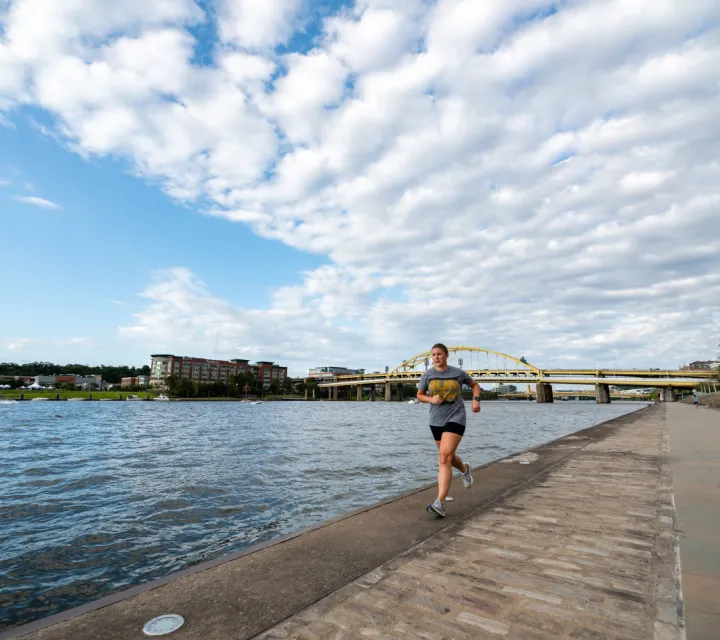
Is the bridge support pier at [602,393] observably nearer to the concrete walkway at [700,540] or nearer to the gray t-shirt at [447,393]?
the concrete walkway at [700,540]

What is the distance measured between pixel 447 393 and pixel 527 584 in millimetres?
2540

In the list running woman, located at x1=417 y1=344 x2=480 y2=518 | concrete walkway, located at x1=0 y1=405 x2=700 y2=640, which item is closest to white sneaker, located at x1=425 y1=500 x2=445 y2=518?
running woman, located at x1=417 y1=344 x2=480 y2=518

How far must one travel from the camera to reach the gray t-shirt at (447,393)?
5.59 m

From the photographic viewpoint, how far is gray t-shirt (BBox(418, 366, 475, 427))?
18.3 feet

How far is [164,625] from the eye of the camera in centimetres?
279

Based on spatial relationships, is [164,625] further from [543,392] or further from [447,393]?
[543,392]

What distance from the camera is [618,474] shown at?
822 centimetres

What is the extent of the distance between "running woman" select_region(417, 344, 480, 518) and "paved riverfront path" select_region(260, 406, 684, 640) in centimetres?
58

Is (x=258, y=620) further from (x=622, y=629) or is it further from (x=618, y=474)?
(x=618, y=474)

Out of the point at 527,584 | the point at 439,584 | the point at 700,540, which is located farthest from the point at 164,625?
the point at 700,540

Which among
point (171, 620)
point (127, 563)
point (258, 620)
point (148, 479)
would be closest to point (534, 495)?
point (258, 620)

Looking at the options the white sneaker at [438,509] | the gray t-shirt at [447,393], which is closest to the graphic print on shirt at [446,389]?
the gray t-shirt at [447,393]

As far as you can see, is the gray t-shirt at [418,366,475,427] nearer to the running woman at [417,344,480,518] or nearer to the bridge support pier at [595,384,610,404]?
the running woman at [417,344,480,518]

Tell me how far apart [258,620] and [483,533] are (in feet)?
9.15
